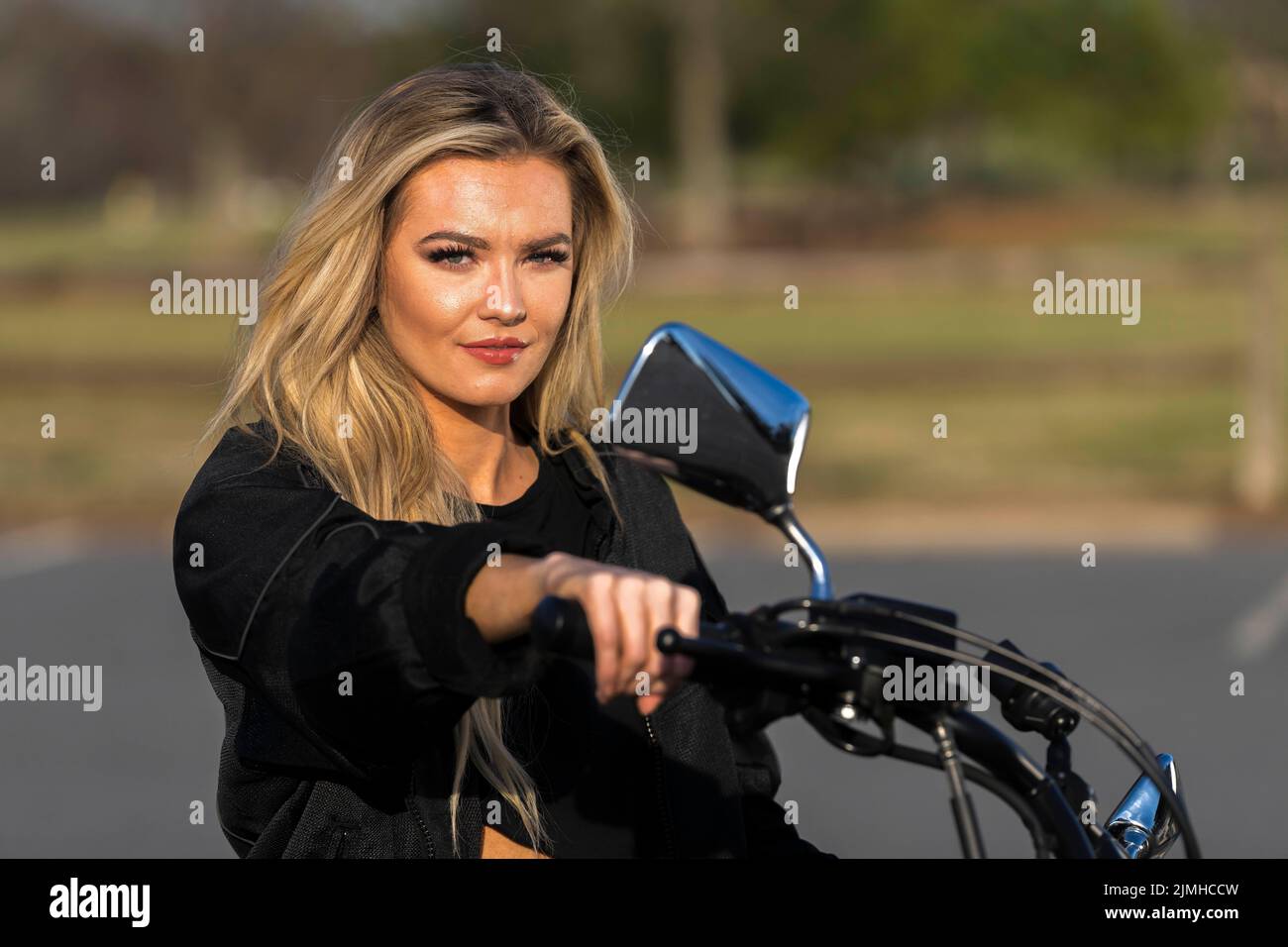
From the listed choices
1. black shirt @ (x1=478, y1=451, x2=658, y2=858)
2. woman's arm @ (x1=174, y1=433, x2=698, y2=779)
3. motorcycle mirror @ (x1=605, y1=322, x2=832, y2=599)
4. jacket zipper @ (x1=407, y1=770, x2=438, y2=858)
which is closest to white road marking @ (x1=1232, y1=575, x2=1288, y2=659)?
black shirt @ (x1=478, y1=451, x2=658, y2=858)

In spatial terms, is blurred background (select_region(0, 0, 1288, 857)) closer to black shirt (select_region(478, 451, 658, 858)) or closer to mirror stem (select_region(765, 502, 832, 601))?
black shirt (select_region(478, 451, 658, 858))

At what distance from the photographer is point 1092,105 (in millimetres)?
57562

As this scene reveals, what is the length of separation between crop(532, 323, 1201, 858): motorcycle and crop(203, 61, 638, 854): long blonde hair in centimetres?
78

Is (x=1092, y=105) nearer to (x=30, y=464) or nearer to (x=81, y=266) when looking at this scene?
(x=81, y=266)

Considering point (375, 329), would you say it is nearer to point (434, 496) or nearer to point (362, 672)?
point (434, 496)

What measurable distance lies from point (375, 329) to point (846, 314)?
30.5 metres

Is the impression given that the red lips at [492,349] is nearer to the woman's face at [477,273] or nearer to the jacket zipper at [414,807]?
the woman's face at [477,273]

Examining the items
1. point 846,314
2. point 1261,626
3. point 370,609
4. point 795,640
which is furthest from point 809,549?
point 846,314

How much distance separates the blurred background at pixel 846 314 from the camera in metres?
9.51

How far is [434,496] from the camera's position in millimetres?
2678

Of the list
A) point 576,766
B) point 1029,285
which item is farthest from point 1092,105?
point 576,766

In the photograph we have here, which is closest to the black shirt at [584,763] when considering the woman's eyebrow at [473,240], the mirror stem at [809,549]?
the woman's eyebrow at [473,240]

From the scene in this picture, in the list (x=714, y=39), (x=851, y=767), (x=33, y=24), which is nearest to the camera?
(x=851, y=767)
